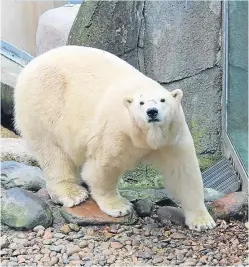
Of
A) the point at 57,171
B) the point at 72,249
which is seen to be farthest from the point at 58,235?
the point at 57,171

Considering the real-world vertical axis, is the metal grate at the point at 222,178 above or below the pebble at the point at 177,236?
below

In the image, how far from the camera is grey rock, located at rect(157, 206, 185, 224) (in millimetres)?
2947

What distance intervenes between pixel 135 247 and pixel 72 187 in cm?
62

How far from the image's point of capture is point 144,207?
9.88 feet

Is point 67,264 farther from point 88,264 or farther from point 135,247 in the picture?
point 135,247

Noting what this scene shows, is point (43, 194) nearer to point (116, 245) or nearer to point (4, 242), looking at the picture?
point (4, 242)

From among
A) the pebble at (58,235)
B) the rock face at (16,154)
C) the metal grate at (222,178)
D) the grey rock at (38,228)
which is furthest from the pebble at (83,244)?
the rock face at (16,154)

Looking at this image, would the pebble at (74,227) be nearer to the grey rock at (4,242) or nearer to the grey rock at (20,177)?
the grey rock at (4,242)

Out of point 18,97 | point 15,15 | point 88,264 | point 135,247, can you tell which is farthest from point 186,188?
point 15,15

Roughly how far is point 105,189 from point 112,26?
1308 millimetres

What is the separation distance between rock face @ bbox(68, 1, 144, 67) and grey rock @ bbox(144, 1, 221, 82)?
84 millimetres

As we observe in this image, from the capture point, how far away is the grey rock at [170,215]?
295 centimetres

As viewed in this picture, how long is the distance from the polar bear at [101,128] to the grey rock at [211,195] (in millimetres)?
379

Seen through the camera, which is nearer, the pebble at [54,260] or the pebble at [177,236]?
the pebble at [54,260]
